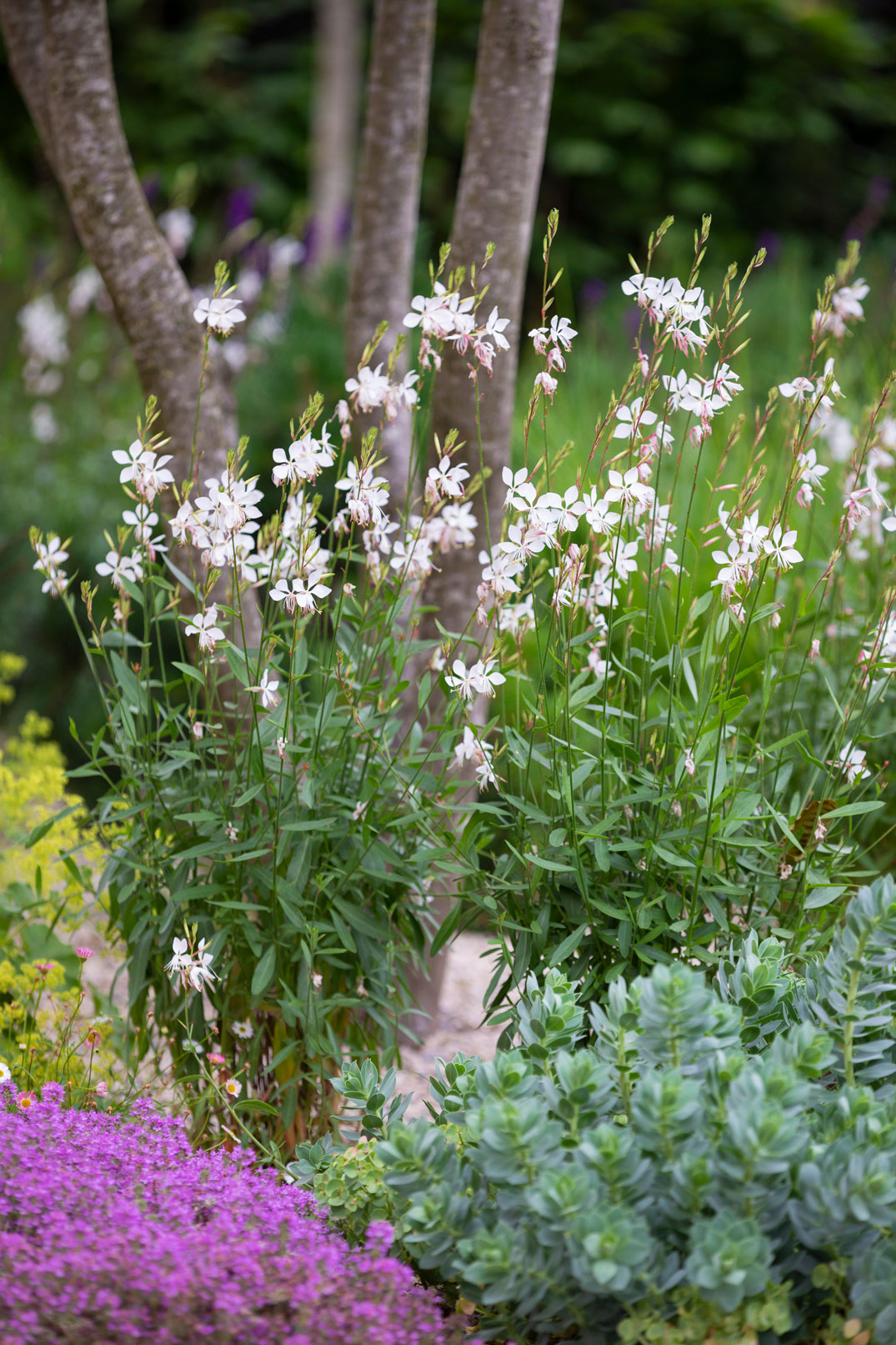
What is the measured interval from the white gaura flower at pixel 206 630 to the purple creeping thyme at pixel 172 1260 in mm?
695

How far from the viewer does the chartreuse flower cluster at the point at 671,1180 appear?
114cm

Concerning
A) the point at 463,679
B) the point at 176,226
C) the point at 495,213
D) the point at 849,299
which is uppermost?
the point at 176,226

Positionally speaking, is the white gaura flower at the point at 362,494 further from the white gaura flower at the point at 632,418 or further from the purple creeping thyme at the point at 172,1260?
the purple creeping thyme at the point at 172,1260

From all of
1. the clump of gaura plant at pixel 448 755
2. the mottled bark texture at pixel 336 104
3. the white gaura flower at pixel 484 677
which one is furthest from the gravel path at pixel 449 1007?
the mottled bark texture at pixel 336 104

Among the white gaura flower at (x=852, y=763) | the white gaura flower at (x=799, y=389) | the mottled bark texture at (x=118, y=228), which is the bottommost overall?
the white gaura flower at (x=852, y=763)

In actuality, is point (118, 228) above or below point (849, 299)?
above

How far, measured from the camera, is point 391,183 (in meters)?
2.76

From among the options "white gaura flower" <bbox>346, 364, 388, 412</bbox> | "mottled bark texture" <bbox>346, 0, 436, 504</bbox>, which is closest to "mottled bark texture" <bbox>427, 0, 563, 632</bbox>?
"mottled bark texture" <bbox>346, 0, 436, 504</bbox>

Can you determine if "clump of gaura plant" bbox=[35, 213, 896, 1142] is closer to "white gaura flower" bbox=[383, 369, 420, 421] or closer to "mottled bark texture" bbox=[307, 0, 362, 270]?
"white gaura flower" bbox=[383, 369, 420, 421]

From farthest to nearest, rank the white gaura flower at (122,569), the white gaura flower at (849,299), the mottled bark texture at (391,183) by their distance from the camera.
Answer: the mottled bark texture at (391,183) → the white gaura flower at (849,299) → the white gaura flower at (122,569)

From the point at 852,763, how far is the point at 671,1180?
769mm

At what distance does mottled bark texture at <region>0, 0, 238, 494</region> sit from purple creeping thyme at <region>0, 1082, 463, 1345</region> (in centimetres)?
134

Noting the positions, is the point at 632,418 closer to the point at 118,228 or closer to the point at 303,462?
the point at 303,462

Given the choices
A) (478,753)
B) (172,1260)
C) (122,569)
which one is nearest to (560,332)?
(478,753)
